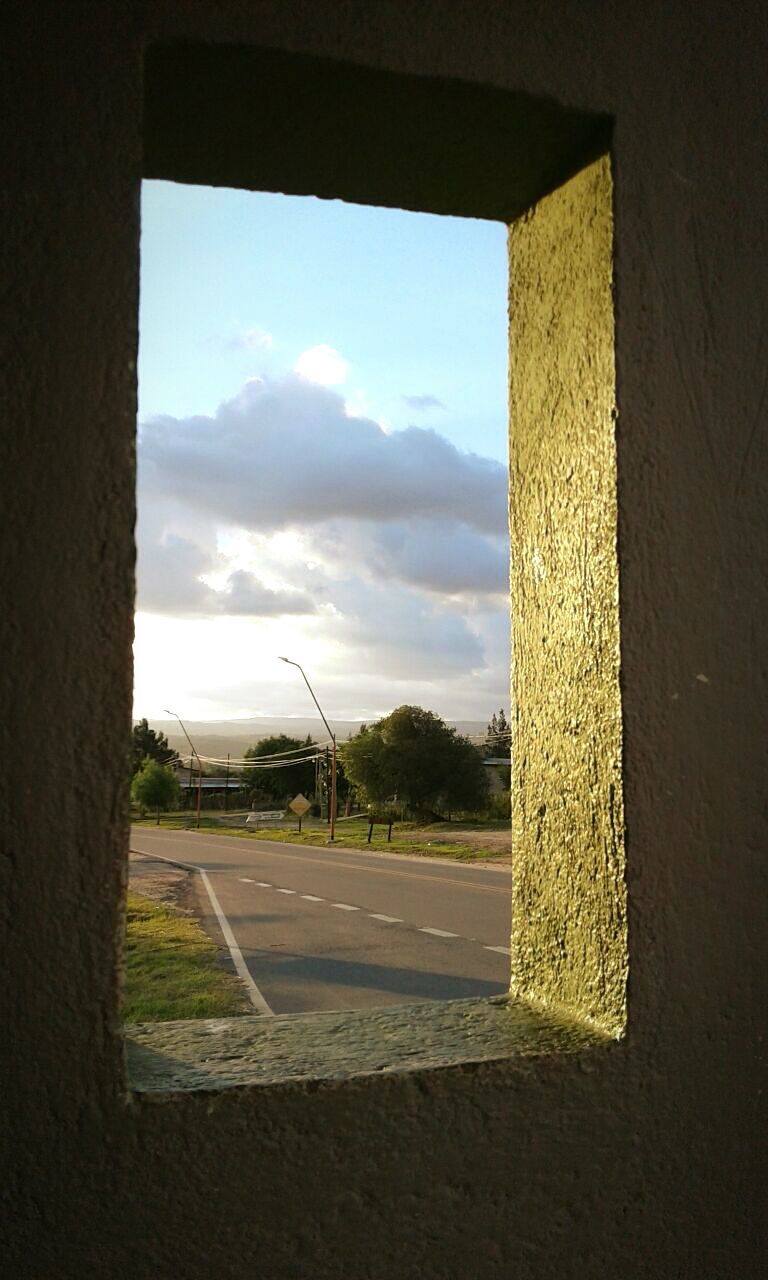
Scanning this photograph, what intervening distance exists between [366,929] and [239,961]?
8.19 feet

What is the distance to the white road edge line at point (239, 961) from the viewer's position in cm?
856

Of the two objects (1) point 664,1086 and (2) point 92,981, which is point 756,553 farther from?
(2) point 92,981

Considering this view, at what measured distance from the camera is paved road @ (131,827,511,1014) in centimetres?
930

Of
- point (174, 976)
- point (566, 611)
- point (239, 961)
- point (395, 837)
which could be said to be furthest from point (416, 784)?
point (566, 611)

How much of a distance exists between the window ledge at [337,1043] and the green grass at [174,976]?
405cm

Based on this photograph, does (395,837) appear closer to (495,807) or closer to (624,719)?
(495,807)

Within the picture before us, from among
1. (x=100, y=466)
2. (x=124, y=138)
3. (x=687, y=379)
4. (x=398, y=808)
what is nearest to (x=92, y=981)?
(x=100, y=466)

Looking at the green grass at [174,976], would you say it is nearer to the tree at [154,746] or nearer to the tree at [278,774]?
the tree at [278,774]

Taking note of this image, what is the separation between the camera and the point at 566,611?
5.32 feet

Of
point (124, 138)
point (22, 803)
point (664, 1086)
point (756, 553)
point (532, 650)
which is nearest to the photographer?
point (22, 803)

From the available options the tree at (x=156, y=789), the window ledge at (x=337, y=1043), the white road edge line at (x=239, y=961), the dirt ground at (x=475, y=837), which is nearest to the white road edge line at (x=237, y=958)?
the white road edge line at (x=239, y=961)

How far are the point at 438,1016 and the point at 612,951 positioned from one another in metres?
→ 0.30

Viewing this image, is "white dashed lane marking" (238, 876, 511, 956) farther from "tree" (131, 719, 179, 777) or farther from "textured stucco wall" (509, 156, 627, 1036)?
"tree" (131, 719, 179, 777)

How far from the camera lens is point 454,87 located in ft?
4.84
